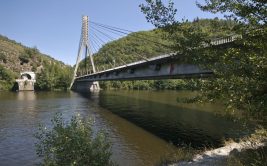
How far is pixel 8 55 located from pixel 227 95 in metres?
194

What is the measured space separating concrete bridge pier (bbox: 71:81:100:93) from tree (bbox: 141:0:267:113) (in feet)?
400

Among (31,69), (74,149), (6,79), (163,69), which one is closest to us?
(74,149)

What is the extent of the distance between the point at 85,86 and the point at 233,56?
421ft

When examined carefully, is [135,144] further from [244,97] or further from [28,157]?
[244,97]

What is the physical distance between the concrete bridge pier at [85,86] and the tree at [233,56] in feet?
400

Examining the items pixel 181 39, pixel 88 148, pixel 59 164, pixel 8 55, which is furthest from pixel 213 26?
pixel 8 55

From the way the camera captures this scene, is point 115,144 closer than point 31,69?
Yes

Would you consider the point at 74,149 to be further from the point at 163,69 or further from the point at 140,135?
the point at 163,69

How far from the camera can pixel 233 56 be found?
384 inches

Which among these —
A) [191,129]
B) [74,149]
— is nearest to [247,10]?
[74,149]

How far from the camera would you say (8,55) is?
184250 mm

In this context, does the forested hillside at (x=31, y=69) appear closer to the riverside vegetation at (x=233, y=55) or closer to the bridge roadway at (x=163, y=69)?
the bridge roadway at (x=163, y=69)

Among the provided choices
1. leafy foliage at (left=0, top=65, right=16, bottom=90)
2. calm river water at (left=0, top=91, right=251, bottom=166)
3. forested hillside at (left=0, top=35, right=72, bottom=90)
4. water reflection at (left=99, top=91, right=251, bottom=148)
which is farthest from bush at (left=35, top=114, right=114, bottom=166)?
leafy foliage at (left=0, top=65, right=16, bottom=90)

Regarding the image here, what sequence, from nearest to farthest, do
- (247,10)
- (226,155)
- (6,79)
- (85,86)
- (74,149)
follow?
1. (247,10)
2. (74,149)
3. (226,155)
4. (85,86)
5. (6,79)
